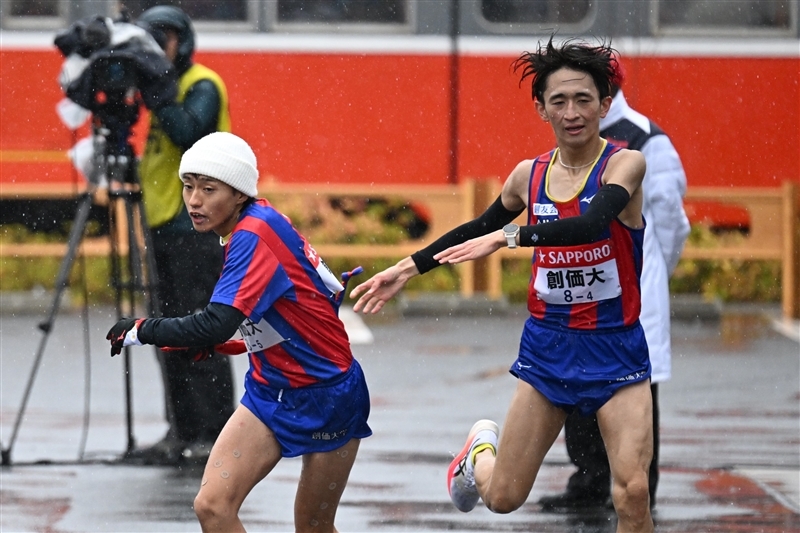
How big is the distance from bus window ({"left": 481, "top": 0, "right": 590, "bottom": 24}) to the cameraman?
729 cm

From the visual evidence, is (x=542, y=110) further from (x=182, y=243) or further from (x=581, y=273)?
(x=182, y=243)

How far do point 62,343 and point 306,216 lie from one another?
3.10 m

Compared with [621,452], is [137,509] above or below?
below

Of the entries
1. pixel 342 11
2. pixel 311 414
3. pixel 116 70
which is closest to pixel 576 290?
pixel 311 414

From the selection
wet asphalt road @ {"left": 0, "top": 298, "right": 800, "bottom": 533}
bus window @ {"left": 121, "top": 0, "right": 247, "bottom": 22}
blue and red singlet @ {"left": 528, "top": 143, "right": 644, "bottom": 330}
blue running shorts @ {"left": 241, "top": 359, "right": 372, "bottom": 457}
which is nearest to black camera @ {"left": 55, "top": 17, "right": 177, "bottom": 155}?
wet asphalt road @ {"left": 0, "top": 298, "right": 800, "bottom": 533}

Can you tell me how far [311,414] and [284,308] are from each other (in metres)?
0.33

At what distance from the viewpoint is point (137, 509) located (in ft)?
20.8

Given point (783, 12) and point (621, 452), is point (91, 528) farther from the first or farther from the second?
point (783, 12)

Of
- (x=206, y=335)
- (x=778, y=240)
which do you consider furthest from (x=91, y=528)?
(x=778, y=240)

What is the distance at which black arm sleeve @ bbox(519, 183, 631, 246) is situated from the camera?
4668mm

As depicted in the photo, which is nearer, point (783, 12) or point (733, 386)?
point (733, 386)

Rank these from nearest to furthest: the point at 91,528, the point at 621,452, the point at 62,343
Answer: the point at 621,452, the point at 91,528, the point at 62,343

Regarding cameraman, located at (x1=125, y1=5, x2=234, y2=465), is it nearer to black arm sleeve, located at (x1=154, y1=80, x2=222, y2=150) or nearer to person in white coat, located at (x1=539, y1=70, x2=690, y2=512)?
black arm sleeve, located at (x1=154, y1=80, x2=222, y2=150)

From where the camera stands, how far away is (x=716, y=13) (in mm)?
14094
